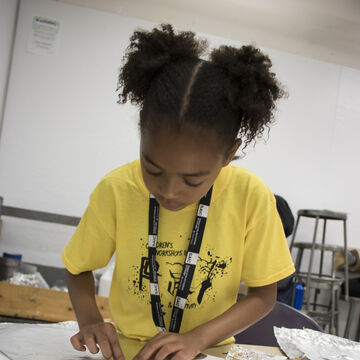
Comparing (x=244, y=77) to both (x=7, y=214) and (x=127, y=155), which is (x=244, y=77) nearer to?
(x=127, y=155)

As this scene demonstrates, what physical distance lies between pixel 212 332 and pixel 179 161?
389 mm

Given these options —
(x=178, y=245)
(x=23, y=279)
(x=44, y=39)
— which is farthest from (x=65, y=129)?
(x=178, y=245)

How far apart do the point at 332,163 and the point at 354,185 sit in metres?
0.29

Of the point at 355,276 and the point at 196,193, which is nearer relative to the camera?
the point at 196,193

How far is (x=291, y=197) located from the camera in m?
3.73

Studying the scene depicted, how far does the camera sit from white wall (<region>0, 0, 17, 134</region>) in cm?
320

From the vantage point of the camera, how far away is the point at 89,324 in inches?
36.2

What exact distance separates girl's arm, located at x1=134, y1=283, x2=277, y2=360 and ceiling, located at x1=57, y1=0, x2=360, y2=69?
281 centimetres

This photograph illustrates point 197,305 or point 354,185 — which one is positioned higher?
point 354,185

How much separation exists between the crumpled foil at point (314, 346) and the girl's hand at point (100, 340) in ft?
1.30

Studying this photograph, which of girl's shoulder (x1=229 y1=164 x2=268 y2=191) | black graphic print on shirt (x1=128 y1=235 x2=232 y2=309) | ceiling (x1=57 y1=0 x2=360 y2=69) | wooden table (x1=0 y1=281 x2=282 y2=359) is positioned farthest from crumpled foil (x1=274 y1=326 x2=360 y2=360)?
ceiling (x1=57 y1=0 x2=360 y2=69)

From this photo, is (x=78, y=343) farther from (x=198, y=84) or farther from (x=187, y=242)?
(x=198, y=84)

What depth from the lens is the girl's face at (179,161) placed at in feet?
2.35

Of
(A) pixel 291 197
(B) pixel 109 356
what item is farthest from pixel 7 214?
(B) pixel 109 356
